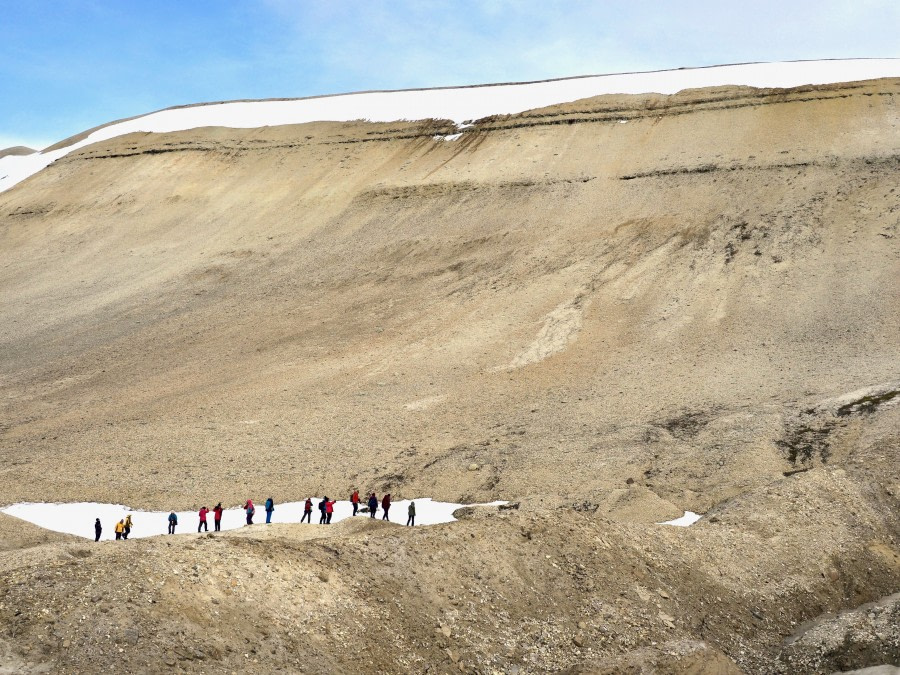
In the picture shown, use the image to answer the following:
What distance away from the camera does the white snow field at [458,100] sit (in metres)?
45.3

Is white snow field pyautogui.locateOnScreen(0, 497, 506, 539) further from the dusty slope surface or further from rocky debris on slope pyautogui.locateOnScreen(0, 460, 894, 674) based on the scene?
rocky debris on slope pyautogui.locateOnScreen(0, 460, 894, 674)

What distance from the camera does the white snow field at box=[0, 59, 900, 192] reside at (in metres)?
45.3

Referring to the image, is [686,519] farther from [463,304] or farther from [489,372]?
[463,304]

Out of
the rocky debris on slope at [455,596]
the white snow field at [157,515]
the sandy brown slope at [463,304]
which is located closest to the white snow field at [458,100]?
the sandy brown slope at [463,304]

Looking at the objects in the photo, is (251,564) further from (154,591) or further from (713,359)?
(713,359)

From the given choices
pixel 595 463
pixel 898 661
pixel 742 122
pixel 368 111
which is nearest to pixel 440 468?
pixel 595 463

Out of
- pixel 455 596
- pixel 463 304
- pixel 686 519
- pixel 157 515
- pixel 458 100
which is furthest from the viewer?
pixel 458 100

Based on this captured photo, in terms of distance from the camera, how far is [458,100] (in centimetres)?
5219

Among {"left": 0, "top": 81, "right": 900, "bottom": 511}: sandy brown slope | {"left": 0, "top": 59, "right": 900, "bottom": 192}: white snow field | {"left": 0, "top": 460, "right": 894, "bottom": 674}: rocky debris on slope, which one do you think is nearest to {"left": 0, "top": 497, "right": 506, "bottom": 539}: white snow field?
{"left": 0, "top": 81, "right": 900, "bottom": 511}: sandy brown slope

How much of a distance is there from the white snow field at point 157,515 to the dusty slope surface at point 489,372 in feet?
2.42

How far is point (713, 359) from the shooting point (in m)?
28.3

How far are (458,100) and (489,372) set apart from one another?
87.5 feet

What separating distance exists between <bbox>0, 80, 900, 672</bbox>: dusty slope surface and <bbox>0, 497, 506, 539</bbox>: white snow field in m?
0.74

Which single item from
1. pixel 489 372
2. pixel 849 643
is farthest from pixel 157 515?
pixel 849 643
